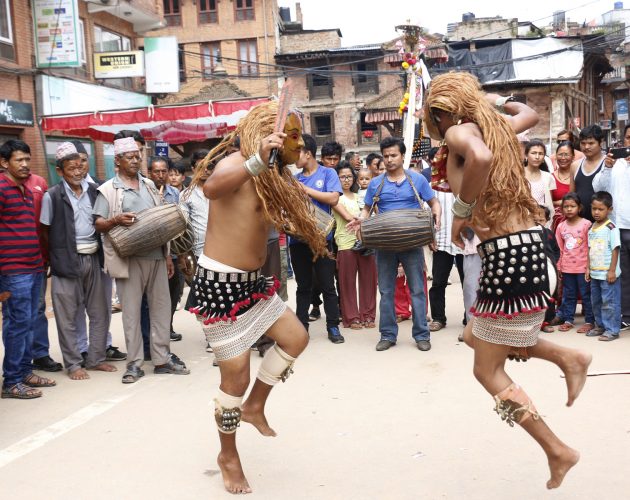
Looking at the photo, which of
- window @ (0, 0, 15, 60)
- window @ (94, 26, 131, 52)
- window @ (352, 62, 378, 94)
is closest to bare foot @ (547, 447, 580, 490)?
window @ (0, 0, 15, 60)

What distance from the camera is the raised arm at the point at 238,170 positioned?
322cm

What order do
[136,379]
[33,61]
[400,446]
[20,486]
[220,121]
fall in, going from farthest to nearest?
[33,61]
[220,121]
[136,379]
[400,446]
[20,486]

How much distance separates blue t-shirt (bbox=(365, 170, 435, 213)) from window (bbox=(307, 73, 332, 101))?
104 ft

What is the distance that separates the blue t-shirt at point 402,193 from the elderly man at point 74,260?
267cm

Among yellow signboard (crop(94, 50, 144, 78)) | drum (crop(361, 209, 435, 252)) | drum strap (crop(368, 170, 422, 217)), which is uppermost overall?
yellow signboard (crop(94, 50, 144, 78))

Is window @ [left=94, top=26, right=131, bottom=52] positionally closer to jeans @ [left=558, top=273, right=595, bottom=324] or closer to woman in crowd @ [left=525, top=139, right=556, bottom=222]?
woman in crowd @ [left=525, top=139, right=556, bottom=222]

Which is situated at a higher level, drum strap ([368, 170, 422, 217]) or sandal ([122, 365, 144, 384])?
drum strap ([368, 170, 422, 217])

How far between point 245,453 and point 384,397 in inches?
51.9

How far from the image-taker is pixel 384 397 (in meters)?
4.91

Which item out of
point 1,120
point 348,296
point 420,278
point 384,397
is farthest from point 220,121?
point 384,397

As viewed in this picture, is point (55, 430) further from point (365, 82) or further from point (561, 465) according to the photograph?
point (365, 82)

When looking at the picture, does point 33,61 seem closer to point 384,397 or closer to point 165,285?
point 165,285

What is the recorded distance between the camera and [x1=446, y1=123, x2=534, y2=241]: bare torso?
3.23 meters

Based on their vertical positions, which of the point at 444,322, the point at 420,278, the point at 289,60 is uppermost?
the point at 289,60
